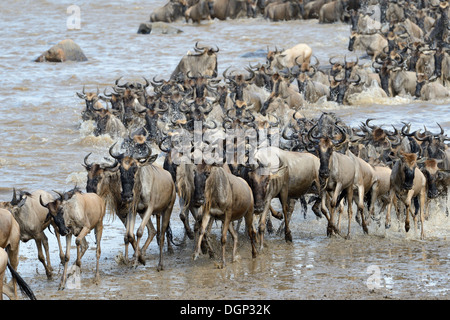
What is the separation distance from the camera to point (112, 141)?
21.8 m

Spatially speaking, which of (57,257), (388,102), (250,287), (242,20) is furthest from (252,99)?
(242,20)

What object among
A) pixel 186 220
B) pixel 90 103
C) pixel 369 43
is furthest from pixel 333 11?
pixel 186 220

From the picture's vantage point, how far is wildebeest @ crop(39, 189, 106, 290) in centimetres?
1102

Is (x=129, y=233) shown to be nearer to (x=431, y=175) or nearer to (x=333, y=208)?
(x=333, y=208)

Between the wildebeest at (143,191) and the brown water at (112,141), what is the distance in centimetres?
48

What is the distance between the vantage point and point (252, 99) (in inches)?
951

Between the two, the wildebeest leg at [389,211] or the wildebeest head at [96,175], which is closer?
the wildebeest head at [96,175]

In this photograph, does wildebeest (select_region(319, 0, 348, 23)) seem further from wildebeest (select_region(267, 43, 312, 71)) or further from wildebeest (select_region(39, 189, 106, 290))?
wildebeest (select_region(39, 189, 106, 290))

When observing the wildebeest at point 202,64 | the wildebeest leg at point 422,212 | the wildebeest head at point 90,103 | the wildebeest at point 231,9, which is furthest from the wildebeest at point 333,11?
the wildebeest leg at point 422,212

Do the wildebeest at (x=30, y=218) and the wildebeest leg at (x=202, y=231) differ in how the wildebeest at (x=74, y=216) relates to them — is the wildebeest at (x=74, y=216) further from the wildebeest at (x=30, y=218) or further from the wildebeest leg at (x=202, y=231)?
the wildebeest leg at (x=202, y=231)

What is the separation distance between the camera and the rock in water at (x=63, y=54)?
3397 cm

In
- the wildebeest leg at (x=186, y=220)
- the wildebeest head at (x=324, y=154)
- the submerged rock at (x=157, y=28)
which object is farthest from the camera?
the submerged rock at (x=157, y=28)

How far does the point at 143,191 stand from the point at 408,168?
4357 millimetres

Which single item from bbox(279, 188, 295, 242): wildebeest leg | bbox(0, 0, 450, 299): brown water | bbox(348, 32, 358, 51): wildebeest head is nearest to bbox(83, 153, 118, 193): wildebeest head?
bbox(0, 0, 450, 299): brown water
